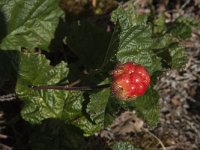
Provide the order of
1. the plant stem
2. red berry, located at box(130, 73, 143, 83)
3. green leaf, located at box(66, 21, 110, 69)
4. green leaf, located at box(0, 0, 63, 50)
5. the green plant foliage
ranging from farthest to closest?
→ 1. the green plant foliage
2. green leaf, located at box(66, 21, 110, 69)
3. green leaf, located at box(0, 0, 63, 50)
4. the plant stem
5. red berry, located at box(130, 73, 143, 83)

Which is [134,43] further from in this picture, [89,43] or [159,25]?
[159,25]

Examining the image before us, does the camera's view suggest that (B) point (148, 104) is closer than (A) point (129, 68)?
No

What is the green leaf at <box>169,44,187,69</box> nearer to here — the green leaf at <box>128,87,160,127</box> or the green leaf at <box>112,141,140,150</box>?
the green leaf at <box>128,87,160,127</box>

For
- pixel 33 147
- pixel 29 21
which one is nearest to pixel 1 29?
pixel 29 21

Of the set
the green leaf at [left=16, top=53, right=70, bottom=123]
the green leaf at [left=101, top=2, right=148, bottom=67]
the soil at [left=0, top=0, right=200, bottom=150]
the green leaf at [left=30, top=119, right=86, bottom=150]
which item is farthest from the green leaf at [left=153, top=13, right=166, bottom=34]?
the green leaf at [left=30, top=119, right=86, bottom=150]

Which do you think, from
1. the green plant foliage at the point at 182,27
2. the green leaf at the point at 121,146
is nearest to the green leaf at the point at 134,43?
the green leaf at the point at 121,146

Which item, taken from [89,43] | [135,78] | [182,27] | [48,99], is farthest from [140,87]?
[182,27]

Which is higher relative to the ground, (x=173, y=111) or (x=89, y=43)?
(x=89, y=43)
